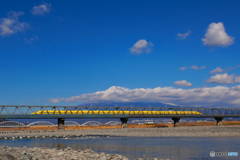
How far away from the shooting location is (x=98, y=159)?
18.0 metres

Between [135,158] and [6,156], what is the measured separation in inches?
371

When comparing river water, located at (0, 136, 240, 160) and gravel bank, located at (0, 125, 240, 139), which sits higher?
river water, located at (0, 136, 240, 160)

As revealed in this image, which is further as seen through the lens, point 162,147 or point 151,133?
point 151,133

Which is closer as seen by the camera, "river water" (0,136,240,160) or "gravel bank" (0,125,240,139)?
"river water" (0,136,240,160)

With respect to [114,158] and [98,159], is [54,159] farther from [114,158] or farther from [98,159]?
[114,158]

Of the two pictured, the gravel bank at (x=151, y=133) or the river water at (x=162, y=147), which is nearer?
the river water at (x=162, y=147)

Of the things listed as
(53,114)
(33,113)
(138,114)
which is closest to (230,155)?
(53,114)

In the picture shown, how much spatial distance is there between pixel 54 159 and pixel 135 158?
6.29 meters

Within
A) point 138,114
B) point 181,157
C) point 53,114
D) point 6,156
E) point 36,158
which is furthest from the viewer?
point 138,114

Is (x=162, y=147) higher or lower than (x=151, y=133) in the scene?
higher

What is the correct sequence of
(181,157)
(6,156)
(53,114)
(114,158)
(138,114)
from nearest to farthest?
(6,156) < (114,158) < (181,157) < (53,114) < (138,114)

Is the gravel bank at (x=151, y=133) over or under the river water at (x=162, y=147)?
under

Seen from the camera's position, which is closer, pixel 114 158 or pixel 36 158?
pixel 36 158

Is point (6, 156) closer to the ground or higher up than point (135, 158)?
higher up
